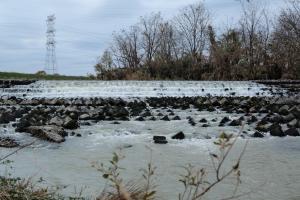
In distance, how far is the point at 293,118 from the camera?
1125 centimetres

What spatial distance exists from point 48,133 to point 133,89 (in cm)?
1641

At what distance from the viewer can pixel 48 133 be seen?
28.5ft

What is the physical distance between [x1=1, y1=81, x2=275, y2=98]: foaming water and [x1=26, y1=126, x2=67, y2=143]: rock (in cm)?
1458

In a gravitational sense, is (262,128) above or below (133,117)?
above

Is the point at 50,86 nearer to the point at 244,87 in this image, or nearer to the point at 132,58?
the point at 244,87

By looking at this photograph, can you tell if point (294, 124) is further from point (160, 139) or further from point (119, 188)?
point (119, 188)

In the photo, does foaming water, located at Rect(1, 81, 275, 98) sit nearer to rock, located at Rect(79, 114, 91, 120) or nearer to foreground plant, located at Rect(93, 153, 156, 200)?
rock, located at Rect(79, 114, 91, 120)

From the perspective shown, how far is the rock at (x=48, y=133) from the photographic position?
8462 mm

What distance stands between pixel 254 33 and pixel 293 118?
33663 mm

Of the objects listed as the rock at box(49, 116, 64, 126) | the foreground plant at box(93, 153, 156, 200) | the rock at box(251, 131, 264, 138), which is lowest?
the rock at box(251, 131, 264, 138)

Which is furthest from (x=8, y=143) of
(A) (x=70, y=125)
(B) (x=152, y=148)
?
(A) (x=70, y=125)

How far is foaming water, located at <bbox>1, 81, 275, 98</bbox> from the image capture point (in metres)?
24.3

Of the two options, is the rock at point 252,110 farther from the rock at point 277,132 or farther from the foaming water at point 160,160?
the rock at point 277,132

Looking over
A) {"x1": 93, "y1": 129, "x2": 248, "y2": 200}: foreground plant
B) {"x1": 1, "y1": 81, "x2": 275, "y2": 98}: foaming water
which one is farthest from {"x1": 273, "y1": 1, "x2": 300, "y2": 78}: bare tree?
{"x1": 93, "y1": 129, "x2": 248, "y2": 200}: foreground plant
